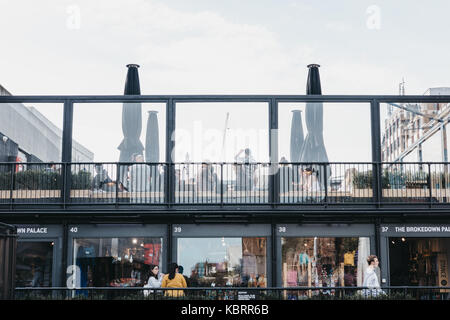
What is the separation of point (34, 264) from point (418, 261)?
1044 centimetres

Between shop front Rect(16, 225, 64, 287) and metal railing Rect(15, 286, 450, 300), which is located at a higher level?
shop front Rect(16, 225, 64, 287)

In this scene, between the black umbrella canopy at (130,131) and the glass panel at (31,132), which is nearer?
the black umbrella canopy at (130,131)

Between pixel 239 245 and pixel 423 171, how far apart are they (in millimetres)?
5375

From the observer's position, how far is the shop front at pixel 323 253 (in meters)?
18.3

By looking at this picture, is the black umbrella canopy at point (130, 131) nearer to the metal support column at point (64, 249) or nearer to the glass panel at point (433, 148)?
the metal support column at point (64, 249)

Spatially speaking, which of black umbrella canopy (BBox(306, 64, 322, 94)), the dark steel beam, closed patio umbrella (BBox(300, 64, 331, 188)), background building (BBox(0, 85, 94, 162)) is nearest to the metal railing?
closed patio umbrella (BBox(300, 64, 331, 188))

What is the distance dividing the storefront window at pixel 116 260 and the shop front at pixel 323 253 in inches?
135

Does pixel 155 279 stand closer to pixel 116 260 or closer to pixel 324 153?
pixel 116 260

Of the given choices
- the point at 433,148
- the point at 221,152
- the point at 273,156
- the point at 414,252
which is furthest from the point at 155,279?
the point at 433,148

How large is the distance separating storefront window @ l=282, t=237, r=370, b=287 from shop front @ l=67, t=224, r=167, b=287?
11.2ft

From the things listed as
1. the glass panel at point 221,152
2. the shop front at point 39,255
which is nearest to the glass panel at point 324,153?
the glass panel at point 221,152

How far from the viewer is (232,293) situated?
11695mm

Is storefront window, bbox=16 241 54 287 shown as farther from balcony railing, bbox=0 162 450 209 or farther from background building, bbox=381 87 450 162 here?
background building, bbox=381 87 450 162

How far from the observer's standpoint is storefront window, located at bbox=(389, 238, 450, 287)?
1862cm
